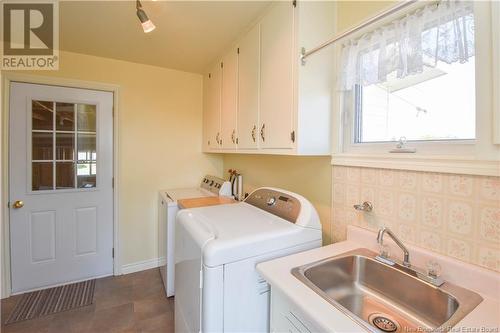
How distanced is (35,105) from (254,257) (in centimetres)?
253

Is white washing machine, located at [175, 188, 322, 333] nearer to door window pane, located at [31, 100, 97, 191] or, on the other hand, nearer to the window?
the window

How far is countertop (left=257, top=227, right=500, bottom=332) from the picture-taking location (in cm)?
70

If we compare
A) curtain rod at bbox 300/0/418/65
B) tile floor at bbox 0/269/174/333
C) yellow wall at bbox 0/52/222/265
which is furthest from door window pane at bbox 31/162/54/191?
curtain rod at bbox 300/0/418/65

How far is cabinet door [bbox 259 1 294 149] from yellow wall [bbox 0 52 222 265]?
60.9 inches

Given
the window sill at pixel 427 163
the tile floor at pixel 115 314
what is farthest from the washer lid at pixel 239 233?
the tile floor at pixel 115 314

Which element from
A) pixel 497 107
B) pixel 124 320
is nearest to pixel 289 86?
pixel 497 107

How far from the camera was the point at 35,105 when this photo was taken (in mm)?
2227

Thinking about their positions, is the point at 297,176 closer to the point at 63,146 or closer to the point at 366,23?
the point at 366,23

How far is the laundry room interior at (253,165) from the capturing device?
918mm

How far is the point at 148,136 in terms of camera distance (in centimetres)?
268

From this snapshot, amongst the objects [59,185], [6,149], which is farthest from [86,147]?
[6,149]

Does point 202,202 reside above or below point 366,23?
below

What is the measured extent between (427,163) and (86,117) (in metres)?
2.85

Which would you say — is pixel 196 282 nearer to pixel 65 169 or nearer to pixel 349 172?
pixel 349 172
